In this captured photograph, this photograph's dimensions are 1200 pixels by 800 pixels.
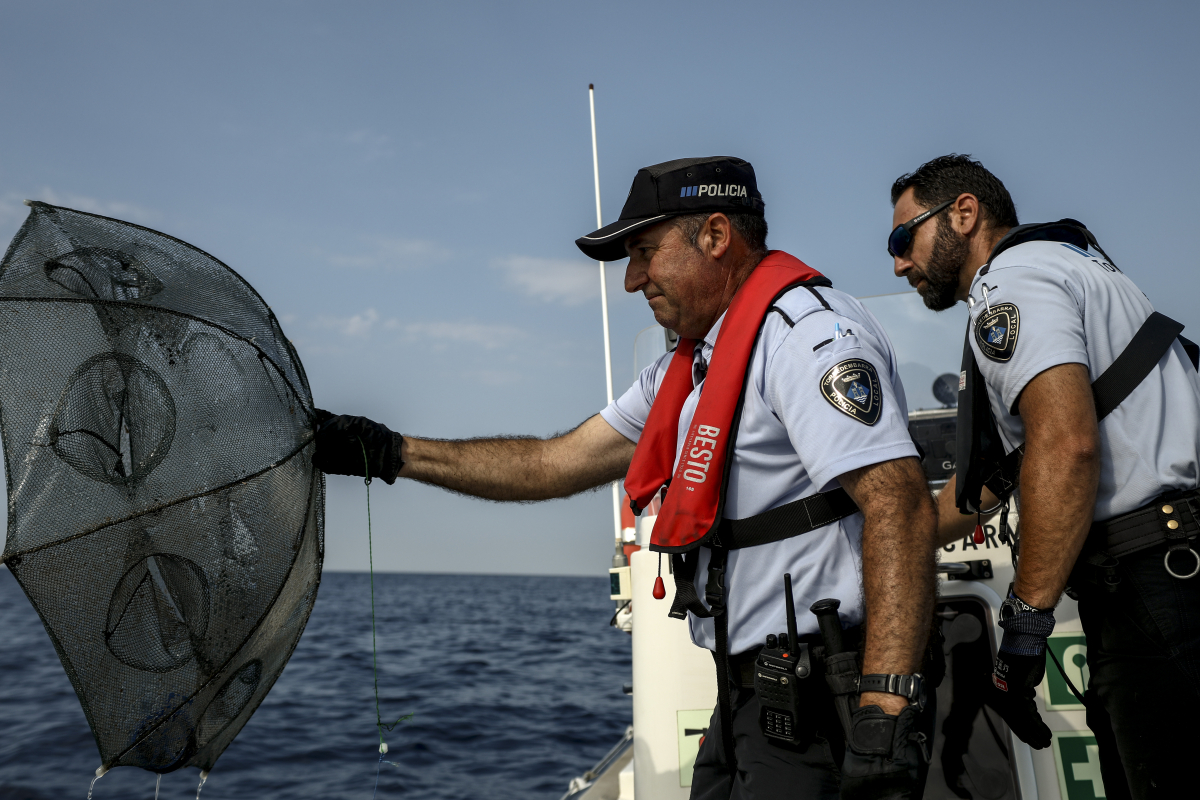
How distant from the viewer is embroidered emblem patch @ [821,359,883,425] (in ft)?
6.50

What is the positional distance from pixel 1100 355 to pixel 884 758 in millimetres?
1266

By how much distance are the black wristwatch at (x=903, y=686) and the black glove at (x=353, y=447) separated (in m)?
1.58

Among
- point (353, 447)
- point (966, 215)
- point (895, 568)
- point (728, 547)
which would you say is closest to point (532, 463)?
point (353, 447)

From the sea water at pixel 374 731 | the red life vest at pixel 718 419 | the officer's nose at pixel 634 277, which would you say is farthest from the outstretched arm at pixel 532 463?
the sea water at pixel 374 731

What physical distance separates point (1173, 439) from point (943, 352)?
6.86ft

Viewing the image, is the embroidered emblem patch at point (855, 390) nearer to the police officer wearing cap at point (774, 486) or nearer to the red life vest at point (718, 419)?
the police officer wearing cap at point (774, 486)

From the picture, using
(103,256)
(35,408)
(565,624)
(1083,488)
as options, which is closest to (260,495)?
(35,408)

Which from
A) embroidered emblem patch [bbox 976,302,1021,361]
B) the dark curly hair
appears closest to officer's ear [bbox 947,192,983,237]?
the dark curly hair

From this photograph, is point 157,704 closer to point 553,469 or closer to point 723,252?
point 553,469

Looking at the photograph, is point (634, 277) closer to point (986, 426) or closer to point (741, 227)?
point (741, 227)

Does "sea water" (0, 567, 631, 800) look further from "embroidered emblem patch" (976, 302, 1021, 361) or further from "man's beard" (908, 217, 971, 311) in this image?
"embroidered emblem patch" (976, 302, 1021, 361)

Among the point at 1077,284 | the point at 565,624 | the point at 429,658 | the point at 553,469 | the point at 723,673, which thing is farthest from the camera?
the point at 565,624

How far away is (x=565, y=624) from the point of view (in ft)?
118

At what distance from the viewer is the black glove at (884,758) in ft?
5.90
